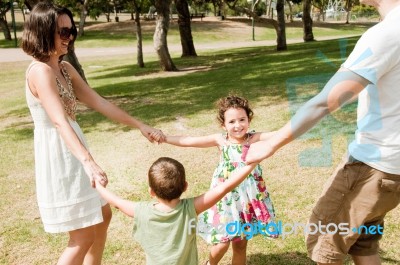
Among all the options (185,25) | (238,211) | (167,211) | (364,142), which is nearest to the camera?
(364,142)

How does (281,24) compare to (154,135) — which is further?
(281,24)

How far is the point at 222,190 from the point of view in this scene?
9.28 feet

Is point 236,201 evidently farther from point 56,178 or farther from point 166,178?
point 56,178

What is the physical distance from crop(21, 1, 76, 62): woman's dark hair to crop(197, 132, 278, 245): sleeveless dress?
5.18 feet

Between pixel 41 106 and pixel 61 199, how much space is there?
2.18ft

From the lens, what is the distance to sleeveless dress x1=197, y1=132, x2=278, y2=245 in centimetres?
356

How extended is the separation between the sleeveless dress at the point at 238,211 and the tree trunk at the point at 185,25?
21.3 metres

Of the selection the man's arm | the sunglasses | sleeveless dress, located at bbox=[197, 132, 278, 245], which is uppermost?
the sunglasses

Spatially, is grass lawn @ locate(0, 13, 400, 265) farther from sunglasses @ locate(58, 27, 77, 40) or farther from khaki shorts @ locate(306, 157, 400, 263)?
sunglasses @ locate(58, 27, 77, 40)

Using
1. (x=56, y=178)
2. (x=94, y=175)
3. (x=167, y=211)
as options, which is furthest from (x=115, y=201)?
(x=56, y=178)

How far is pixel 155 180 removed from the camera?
2.83 meters

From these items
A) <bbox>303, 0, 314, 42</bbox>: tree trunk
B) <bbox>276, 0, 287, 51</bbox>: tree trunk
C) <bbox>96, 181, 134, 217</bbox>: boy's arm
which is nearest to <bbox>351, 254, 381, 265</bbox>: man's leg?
<bbox>96, 181, 134, 217</bbox>: boy's arm

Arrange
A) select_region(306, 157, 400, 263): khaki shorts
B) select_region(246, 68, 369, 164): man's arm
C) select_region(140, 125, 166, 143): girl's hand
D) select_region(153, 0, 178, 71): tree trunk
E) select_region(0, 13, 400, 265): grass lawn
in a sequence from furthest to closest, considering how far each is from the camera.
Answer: select_region(153, 0, 178, 71): tree trunk → select_region(0, 13, 400, 265): grass lawn → select_region(140, 125, 166, 143): girl's hand → select_region(306, 157, 400, 263): khaki shorts → select_region(246, 68, 369, 164): man's arm

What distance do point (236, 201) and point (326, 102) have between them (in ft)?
4.76
